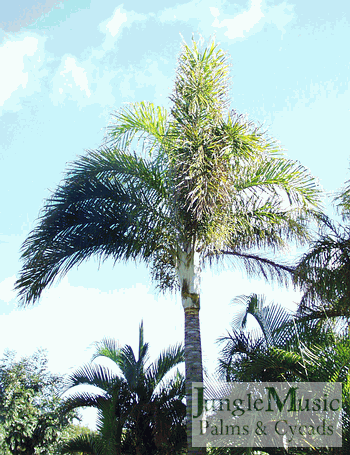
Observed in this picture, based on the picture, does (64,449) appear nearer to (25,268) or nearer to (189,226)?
(25,268)

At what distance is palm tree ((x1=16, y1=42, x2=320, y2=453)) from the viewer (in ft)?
26.9

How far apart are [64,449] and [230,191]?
7571 millimetres

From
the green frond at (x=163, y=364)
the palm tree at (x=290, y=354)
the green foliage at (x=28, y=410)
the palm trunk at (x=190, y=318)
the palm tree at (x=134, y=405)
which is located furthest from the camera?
the green foliage at (x=28, y=410)

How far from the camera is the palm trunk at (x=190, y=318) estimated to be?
7.63 metres

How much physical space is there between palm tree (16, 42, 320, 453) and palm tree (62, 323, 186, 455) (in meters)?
2.37

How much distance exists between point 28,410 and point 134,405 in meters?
7.60

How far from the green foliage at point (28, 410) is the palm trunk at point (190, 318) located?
8.19 meters

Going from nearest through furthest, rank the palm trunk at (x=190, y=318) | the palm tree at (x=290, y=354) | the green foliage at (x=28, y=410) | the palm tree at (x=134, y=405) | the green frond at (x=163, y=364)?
the palm tree at (x=290, y=354)
the palm trunk at (x=190, y=318)
the palm tree at (x=134, y=405)
the green frond at (x=163, y=364)
the green foliage at (x=28, y=410)

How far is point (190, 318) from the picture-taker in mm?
8133

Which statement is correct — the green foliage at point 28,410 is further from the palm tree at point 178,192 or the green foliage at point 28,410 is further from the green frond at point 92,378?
the palm tree at point 178,192

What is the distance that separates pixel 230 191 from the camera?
28.7 feet

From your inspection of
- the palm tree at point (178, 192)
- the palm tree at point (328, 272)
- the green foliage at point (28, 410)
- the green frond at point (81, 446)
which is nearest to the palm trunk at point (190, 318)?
the palm tree at point (178, 192)

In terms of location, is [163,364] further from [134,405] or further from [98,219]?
[98,219]

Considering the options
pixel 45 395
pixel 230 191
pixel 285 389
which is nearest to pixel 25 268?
pixel 230 191
